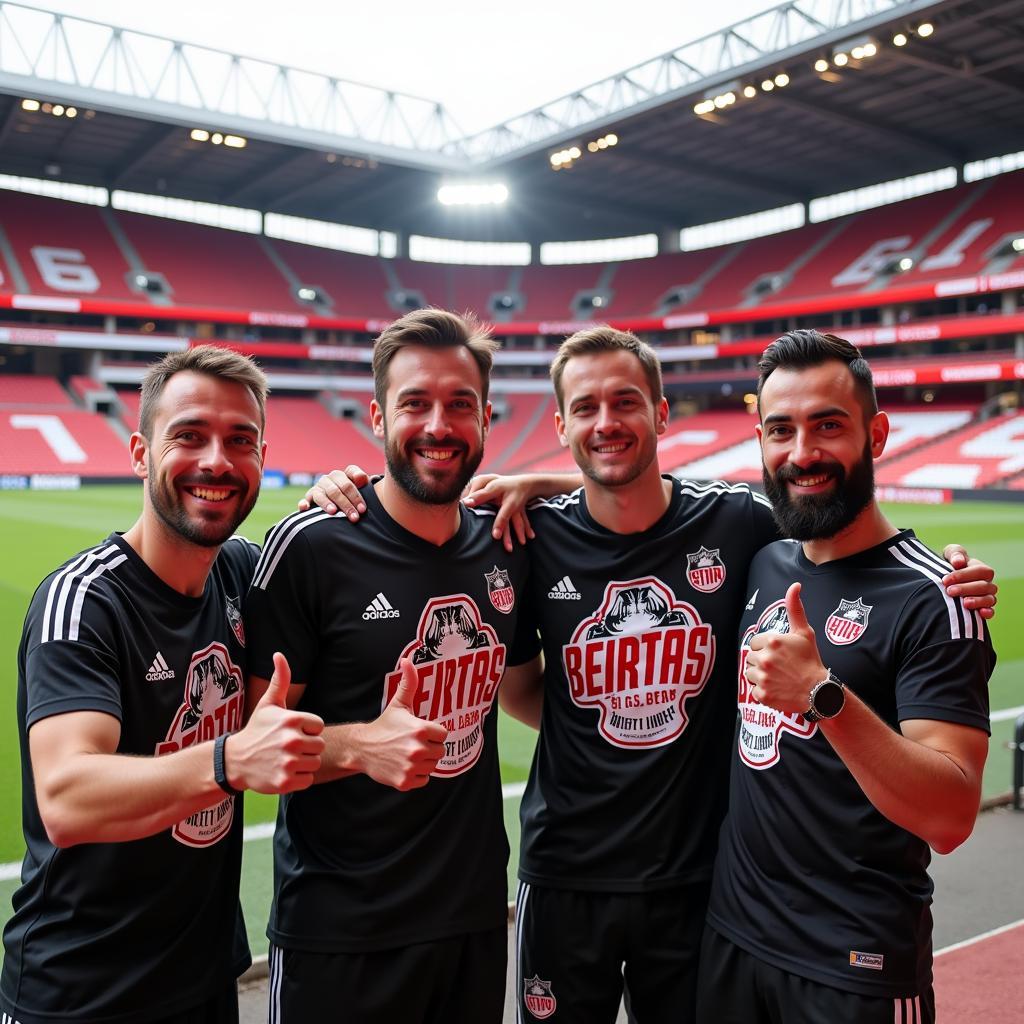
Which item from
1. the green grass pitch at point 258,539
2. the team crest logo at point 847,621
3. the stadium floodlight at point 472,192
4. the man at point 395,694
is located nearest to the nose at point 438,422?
the man at point 395,694

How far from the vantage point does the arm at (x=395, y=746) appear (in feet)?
7.36

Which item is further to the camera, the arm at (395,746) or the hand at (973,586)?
the hand at (973,586)

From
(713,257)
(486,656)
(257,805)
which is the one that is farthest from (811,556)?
(713,257)

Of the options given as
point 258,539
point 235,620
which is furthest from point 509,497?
point 258,539

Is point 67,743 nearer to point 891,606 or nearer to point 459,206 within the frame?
point 891,606

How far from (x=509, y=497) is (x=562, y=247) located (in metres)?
59.4

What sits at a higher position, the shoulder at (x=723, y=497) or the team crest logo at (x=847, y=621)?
the shoulder at (x=723, y=497)

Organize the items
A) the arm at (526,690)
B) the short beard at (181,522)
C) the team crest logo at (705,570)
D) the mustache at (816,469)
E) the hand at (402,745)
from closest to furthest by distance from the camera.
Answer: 1. the hand at (402,745)
2. the short beard at (181,522)
3. the mustache at (816,469)
4. the team crest logo at (705,570)
5. the arm at (526,690)

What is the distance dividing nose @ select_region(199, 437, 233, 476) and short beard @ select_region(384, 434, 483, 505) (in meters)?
0.50

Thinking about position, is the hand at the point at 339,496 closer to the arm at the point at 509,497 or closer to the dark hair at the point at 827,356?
the arm at the point at 509,497

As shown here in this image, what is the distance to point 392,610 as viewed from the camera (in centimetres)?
291

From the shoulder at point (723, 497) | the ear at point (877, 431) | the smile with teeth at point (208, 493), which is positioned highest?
the ear at point (877, 431)

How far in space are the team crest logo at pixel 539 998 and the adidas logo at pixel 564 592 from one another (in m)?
1.28

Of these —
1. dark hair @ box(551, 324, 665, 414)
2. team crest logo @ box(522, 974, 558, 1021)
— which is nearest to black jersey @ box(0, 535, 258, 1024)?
team crest logo @ box(522, 974, 558, 1021)
